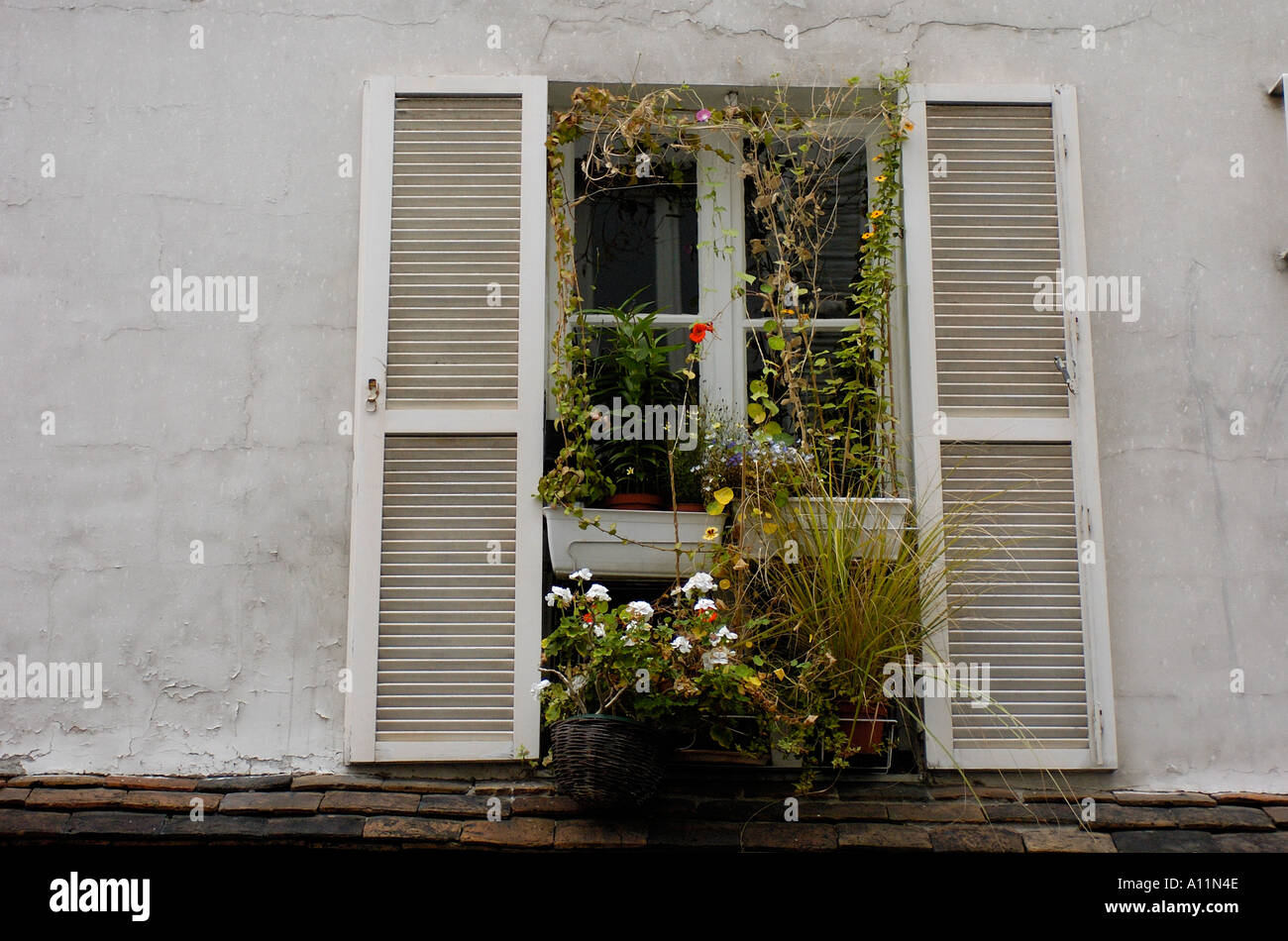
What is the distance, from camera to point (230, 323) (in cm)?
380

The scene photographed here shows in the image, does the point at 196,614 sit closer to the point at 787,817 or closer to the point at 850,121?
the point at 787,817

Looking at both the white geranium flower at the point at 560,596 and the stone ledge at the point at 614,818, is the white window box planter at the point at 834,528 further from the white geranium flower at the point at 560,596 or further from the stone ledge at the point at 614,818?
the stone ledge at the point at 614,818

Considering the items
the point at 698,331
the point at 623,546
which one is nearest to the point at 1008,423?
the point at 698,331

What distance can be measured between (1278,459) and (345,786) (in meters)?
2.87

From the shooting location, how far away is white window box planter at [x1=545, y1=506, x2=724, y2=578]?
3.52 m

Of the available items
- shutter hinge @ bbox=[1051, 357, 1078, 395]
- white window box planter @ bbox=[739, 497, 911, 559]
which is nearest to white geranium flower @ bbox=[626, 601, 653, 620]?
white window box planter @ bbox=[739, 497, 911, 559]

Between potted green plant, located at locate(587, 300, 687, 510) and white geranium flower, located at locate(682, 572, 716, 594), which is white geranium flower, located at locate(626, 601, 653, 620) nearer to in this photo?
white geranium flower, located at locate(682, 572, 716, 594)

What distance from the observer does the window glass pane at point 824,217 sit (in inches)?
157

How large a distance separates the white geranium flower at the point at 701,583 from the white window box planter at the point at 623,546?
19 centimetres

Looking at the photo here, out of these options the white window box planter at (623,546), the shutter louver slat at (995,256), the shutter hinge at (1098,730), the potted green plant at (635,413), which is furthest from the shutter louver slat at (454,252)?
the shutter hinge at (1098,730)

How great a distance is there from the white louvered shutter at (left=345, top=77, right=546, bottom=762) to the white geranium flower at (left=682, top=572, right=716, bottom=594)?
49cm
